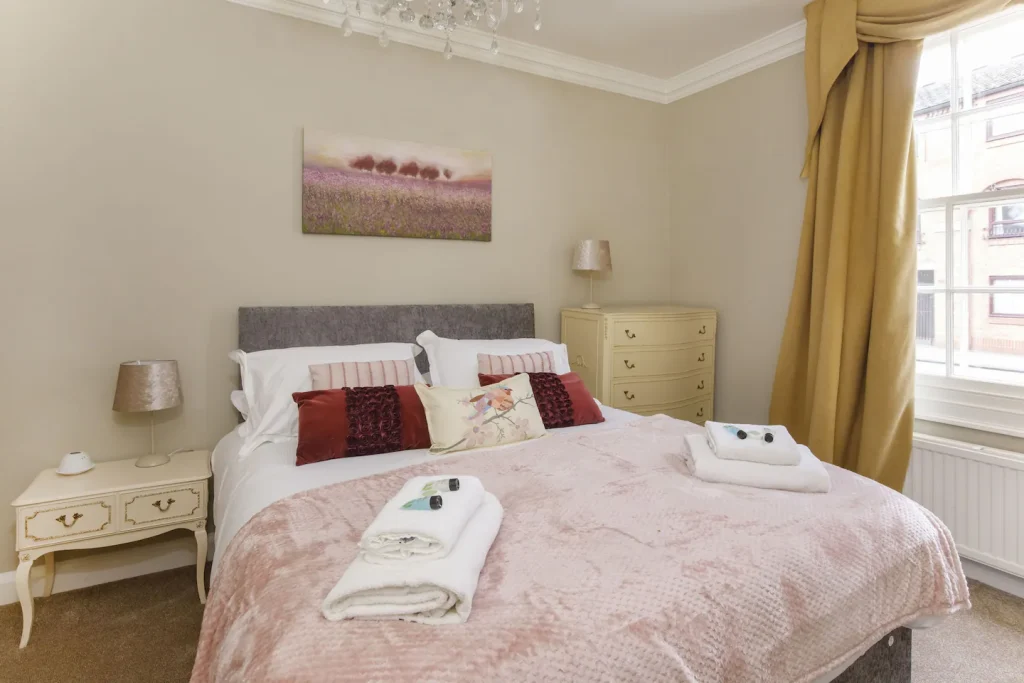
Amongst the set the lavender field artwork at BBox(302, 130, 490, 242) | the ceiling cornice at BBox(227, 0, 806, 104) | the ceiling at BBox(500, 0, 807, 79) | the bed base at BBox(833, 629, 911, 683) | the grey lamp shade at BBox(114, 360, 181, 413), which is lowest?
the bed base at BBox(833, 629, 911, 683)

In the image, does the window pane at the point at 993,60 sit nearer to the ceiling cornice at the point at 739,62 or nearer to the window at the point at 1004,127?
the window at the point at 1004,127

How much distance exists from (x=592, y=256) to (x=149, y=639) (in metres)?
2.72

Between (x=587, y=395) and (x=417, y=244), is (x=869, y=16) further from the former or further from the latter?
(x=417, y=244)

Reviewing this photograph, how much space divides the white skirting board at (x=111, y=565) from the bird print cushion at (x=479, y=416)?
4.32ft

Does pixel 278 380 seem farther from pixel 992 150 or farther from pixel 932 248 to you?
pixel 992 150

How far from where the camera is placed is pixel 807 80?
9.50 ft

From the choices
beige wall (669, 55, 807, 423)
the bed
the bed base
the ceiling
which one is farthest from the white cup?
beige wall (669, 55, 807, 423)

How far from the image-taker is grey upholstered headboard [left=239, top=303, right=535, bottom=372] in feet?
8.49

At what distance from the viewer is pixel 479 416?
219 cm

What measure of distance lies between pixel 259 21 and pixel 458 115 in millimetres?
1028

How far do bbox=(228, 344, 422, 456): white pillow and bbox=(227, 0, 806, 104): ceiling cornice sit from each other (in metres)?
1.56

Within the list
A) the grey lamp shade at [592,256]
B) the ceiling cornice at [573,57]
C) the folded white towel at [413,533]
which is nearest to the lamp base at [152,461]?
the folded white towel at [413,533]

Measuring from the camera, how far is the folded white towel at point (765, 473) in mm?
1667

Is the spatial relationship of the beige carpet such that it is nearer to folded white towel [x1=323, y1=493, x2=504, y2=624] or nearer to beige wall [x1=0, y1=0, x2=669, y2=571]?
beige wall [x1=0, y1=0, x2=669, y2=571]
